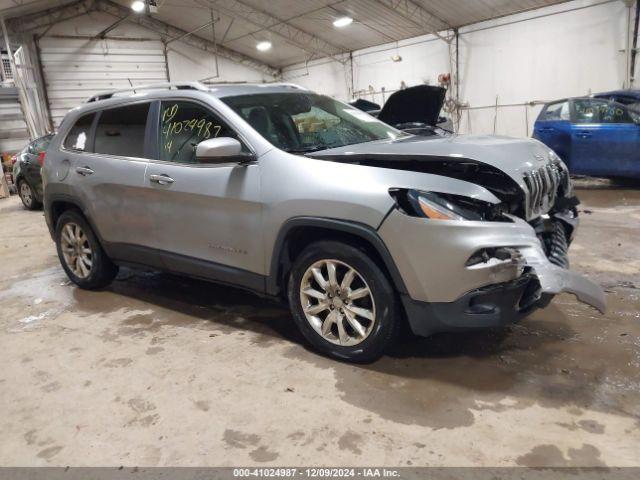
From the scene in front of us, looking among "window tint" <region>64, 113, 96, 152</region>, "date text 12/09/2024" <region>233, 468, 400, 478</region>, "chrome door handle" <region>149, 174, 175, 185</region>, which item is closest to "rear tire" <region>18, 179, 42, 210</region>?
"window tint" <region>64, 113, 96, 152</region>

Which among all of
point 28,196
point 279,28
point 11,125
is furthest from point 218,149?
point 279,28

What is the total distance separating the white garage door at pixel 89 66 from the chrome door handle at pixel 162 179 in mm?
15849

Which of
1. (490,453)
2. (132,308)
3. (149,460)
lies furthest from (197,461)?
(132,308)

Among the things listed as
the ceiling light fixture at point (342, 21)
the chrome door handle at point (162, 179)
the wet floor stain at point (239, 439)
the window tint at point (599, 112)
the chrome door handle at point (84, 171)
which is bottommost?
the wet floor stain at point (239, 439)

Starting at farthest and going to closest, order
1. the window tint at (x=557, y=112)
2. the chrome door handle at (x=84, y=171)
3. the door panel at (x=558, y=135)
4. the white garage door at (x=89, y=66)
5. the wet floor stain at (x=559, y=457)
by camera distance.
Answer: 1. the white garage door at (x=89, y=66)
2. the window tint at (x=557, y=112)
3. the door panel at (x=558, y=135)
4. the chrome door handle at (x=84, y=171)
5. the wet floor stain at (x=559, y=457)

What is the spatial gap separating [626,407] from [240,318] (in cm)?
237

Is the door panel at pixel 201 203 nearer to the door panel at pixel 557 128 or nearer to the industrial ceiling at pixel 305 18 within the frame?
the door panel at pixel 557 128

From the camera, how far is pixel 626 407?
7.60 ft

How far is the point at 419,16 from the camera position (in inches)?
571

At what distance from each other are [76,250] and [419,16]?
13060mm

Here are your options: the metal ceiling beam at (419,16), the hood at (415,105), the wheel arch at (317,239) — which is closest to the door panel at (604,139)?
the hood at (415,105)

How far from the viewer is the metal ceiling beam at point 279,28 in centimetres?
1662

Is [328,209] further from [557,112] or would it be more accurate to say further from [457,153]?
[557,112]

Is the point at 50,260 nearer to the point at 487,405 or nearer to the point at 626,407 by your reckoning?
the point at 487,405
